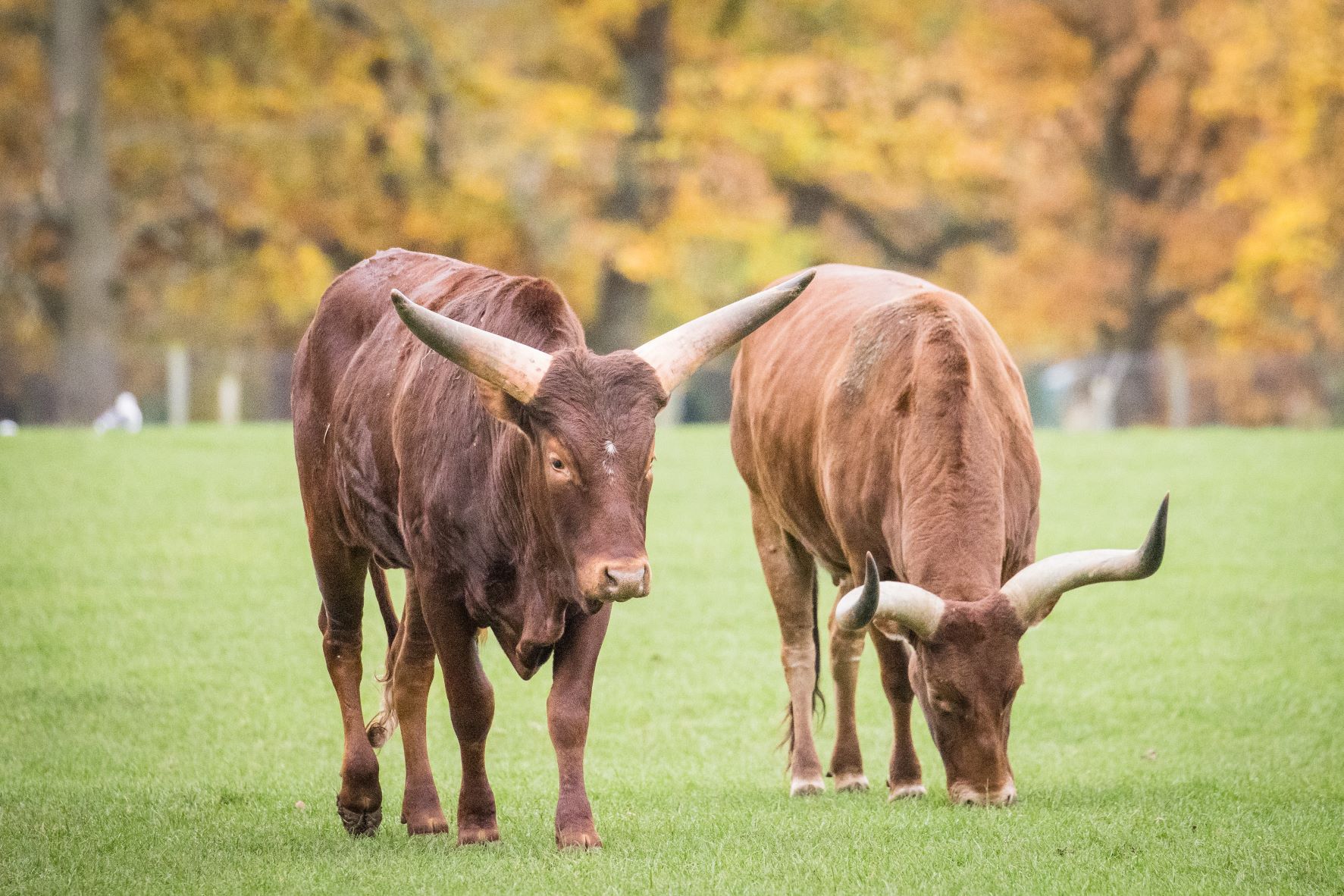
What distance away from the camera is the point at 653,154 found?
32.7m

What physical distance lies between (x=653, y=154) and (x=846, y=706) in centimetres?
2472

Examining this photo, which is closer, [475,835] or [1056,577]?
[475,835]

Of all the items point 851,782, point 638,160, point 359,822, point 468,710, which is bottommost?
point 851,782

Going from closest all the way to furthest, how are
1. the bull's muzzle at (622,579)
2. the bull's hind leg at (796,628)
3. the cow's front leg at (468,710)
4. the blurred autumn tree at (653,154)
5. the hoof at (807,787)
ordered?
the bull's muzzle at (622,579) < the cow's front leg at (468,710) < the hoof at (807,787) < the bull's hind leg at (796,628) < the blurred autumn tree at (653,154)

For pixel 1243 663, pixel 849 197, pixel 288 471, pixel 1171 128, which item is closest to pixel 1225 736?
pixel 1243 663

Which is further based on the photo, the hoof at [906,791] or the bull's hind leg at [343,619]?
the hoof at [906,791]

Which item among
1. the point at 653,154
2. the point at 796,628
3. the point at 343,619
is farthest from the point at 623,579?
the point at 653,154

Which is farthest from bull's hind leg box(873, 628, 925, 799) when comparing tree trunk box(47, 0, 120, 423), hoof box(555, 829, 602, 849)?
tree trunk box(47, 0, 120, 423)

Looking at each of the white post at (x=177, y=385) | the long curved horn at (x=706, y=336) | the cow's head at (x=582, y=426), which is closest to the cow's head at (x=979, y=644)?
the long curved horn at (x=706, y=336)

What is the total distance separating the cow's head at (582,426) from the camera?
19.4 feet

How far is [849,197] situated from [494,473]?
32.8m

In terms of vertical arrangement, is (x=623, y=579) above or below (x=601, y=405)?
below

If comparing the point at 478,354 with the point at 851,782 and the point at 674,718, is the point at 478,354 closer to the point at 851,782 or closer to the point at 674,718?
the point at 851,782

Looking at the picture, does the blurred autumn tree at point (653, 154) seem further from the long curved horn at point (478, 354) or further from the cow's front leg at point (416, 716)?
the long curved horn at point (478, 354)
